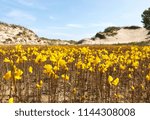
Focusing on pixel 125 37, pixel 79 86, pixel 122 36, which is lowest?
pixel 79 86

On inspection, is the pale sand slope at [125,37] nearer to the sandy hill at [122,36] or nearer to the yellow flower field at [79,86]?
the sandy hill at [122,36]

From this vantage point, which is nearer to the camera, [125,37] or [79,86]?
[79,86]

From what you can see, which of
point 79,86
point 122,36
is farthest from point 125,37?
point 79,86

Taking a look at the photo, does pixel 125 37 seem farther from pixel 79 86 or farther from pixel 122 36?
pixel 79 86

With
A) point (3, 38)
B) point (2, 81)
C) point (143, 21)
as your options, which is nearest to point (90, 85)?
point (2, 81)

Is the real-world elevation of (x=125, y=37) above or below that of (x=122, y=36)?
below

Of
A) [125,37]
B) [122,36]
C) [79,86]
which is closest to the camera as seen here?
[79,86]

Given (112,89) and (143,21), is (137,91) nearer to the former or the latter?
(112,89)

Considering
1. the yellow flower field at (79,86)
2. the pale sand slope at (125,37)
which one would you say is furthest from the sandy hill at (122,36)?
the yellow flower field at (79,86)
